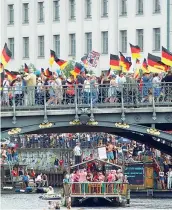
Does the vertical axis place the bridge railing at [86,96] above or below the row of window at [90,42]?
below

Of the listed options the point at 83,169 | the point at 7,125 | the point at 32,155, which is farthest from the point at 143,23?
the point at 7,125

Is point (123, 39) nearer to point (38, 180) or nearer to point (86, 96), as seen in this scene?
point (38, 180)

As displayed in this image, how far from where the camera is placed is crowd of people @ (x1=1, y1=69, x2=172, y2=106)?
7988 centimetres

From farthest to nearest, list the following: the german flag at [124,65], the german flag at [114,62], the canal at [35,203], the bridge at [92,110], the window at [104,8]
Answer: the window at [104,8] → the canal at [35,203] → the german flag at [124,65] → the german flag at [114,62] → the bridge at [92,110]

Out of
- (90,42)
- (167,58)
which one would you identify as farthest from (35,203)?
(90,42)

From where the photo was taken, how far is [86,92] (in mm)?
80312

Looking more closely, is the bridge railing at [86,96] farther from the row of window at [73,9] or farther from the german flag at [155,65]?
the row of window at [73,9]

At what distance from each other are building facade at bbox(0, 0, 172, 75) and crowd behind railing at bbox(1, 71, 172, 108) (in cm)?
5561

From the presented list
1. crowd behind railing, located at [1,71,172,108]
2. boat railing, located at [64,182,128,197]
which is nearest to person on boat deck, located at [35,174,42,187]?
boat railing, located at [64,182,128,197]

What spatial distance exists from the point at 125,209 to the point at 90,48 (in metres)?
63.2

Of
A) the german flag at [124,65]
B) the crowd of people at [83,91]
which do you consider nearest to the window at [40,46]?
the german flag at [124,65]

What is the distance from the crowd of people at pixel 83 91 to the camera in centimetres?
7988

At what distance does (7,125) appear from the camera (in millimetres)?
79250

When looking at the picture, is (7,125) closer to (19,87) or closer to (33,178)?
(19,87)
